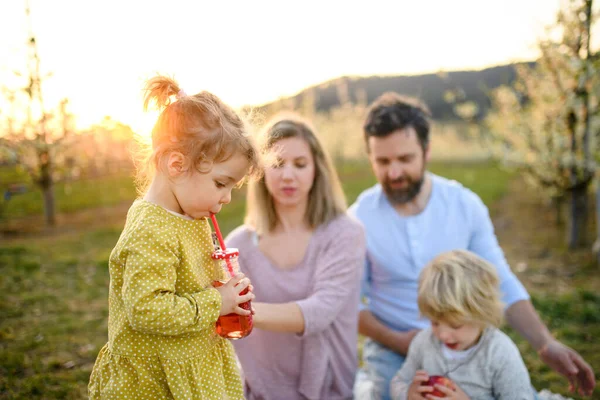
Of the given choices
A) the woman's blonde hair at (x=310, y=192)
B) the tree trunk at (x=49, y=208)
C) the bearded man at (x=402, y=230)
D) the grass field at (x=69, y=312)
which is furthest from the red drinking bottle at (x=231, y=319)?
the tree trunk at (x=49, y=208)

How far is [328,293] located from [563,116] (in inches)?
216

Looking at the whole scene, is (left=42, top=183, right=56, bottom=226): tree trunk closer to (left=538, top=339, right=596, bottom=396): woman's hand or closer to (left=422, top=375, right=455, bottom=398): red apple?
(left=422, top=375, right=455, bottom=398): red apple

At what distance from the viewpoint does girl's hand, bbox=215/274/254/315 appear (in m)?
1.79

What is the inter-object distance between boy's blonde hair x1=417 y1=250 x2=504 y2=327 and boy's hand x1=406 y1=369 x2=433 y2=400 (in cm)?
28

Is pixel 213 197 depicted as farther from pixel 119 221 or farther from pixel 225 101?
pixel 119 221

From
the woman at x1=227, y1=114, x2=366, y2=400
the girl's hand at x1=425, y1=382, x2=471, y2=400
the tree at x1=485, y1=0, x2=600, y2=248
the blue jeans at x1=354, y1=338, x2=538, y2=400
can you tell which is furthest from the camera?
the tree at x1=485, y1=0, x2=600, y2=248

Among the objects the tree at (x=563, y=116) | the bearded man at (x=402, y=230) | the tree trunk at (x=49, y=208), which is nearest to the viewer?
the bearded man at (x=402, y=230)

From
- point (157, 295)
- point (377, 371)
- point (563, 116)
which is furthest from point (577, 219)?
point (157, 295)

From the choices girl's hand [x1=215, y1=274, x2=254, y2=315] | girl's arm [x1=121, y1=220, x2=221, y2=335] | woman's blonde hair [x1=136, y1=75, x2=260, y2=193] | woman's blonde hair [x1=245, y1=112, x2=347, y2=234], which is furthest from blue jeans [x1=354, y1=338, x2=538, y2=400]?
woman's blonde hair [x1=136, y1=75, x2=260, y2=193]

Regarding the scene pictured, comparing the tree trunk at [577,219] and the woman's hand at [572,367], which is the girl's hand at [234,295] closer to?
the woman's hand at [572,367]

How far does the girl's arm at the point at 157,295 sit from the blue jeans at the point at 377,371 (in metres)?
1.52

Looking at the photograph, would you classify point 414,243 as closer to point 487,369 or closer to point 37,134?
point 487,369

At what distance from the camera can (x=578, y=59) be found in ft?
18.9

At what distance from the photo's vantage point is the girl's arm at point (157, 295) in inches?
63.8
